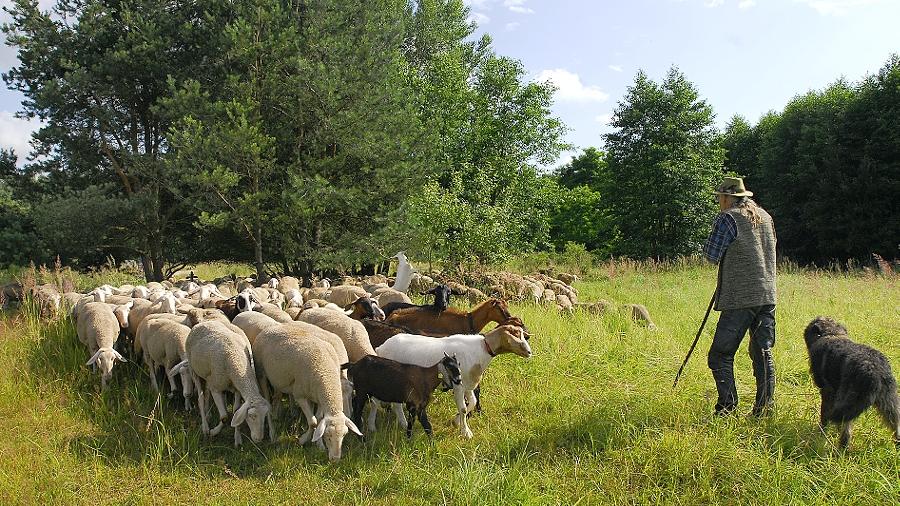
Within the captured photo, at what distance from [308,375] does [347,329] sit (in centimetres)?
125

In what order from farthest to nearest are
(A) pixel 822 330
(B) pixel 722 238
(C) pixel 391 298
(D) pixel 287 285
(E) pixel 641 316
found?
(D) pixel 287 285
(E) pixel 641 316
(C) pixel 391 298
(A) pixel 822 330
(B) pixel 722 238

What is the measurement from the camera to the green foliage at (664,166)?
26203 millimetres

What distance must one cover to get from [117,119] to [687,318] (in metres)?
14.5

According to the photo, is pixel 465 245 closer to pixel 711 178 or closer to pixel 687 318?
pixel 687 318

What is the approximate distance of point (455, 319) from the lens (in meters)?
7.48

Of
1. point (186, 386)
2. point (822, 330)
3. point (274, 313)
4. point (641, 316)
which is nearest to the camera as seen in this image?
point (822, 330)

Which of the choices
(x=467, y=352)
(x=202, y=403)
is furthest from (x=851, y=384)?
(x=202, y=403)

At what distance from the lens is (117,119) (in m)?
15.1

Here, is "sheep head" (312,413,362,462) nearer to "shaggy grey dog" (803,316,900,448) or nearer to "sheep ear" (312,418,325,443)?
"sheep ear" (312,418,325,443)

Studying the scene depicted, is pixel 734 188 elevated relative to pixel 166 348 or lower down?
elevated

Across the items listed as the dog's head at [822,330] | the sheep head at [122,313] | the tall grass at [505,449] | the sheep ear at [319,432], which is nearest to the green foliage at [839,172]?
the tall grass at [505,449]

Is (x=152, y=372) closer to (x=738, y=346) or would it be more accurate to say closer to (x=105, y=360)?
(x=105, y=360)

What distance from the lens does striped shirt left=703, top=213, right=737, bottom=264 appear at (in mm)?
5039

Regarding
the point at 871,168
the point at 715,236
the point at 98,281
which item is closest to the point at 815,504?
the point at 715,236
